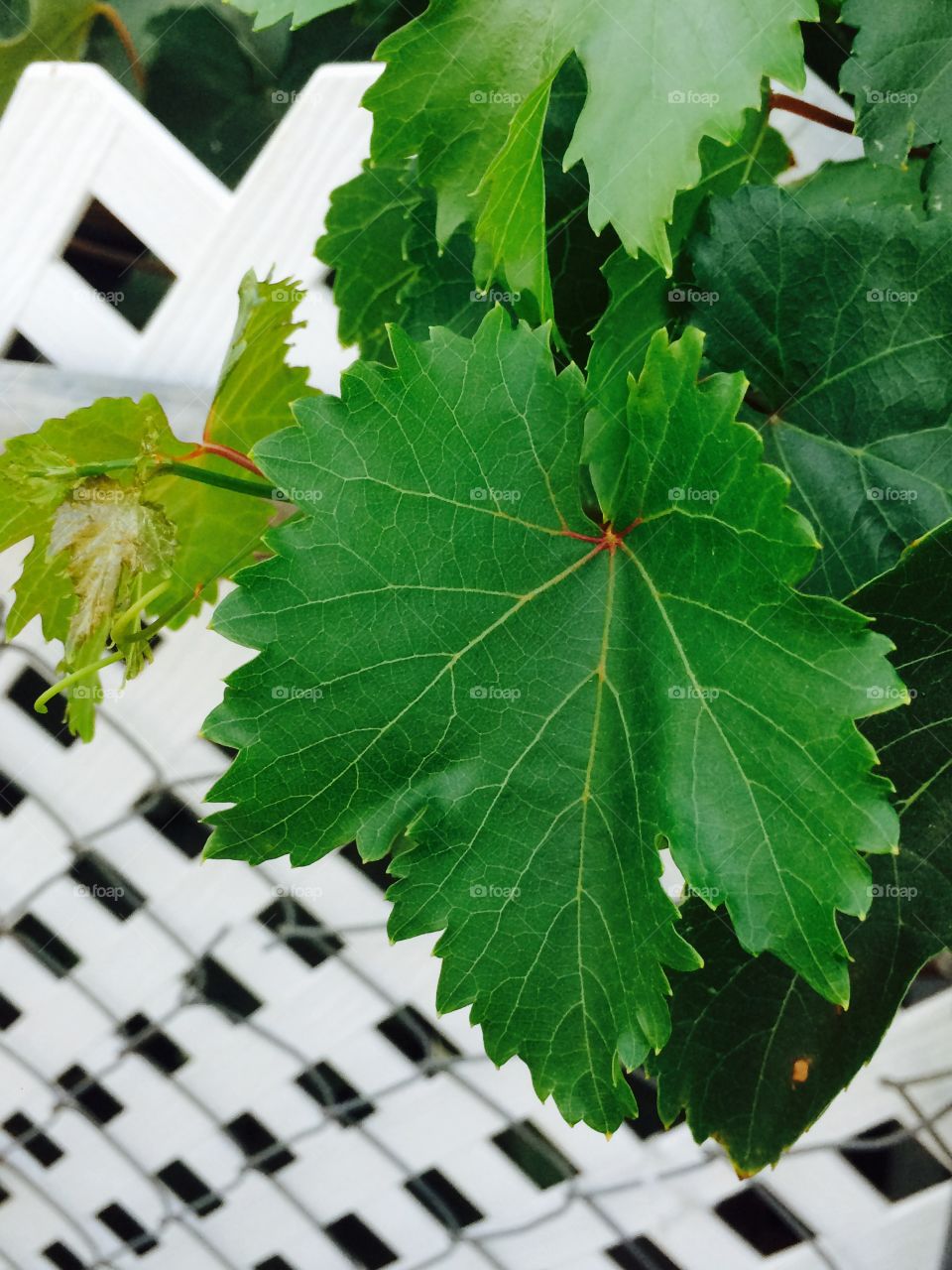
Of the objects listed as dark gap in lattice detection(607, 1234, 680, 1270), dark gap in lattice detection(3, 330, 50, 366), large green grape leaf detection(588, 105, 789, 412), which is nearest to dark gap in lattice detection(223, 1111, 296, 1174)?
dark gap in lattice detection(607, 1234, 680, 1270)

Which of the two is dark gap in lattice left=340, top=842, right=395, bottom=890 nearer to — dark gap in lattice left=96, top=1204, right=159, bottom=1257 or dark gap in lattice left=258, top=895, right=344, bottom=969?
dark gap in lattice left=258, top=895, right=344, bottom=969

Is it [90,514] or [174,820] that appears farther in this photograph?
[174,820]

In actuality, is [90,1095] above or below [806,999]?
below

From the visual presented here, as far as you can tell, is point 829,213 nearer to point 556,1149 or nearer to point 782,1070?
point 782,1070

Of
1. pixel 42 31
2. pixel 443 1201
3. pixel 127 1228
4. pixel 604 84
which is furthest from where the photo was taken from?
pixel 127 1228

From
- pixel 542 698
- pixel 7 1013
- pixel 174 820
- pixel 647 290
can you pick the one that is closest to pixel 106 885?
pixel 174 820

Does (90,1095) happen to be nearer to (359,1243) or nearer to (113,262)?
(359,1243)
